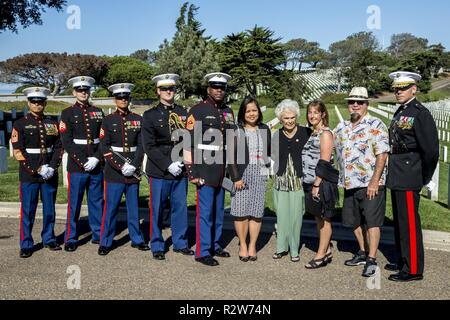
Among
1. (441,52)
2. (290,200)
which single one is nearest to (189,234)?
(290,200)

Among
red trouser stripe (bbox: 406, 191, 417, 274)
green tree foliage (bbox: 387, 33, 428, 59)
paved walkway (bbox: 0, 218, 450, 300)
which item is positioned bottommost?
paved walkway (bbox: 0, 218, 450, 300)

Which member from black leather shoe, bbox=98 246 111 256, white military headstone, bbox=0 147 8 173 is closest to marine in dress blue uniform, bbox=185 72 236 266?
black leather shoe, bbox=98 246 111 256

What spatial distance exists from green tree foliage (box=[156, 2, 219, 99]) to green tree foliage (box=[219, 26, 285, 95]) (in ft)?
9.16

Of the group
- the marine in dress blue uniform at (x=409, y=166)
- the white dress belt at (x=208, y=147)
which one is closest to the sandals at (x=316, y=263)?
the marine in dress blue uniform at (x=409, y=166)

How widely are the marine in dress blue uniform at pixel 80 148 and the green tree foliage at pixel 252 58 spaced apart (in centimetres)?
5836

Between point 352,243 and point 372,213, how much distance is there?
4.30ft

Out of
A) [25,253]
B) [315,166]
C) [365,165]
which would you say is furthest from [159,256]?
[365,165]

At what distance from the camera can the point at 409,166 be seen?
5262 millimetres

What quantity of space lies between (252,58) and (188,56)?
9952 millimetres

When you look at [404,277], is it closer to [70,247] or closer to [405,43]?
[70,247]

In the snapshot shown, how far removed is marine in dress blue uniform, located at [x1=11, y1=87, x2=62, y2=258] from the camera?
6191 mm

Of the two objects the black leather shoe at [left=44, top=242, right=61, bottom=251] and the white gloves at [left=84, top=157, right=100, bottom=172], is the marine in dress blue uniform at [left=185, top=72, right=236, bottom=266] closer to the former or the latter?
the white gloves at [left=84, top=157, right=100, bottom=172]

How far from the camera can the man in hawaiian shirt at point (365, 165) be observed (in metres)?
5.38
